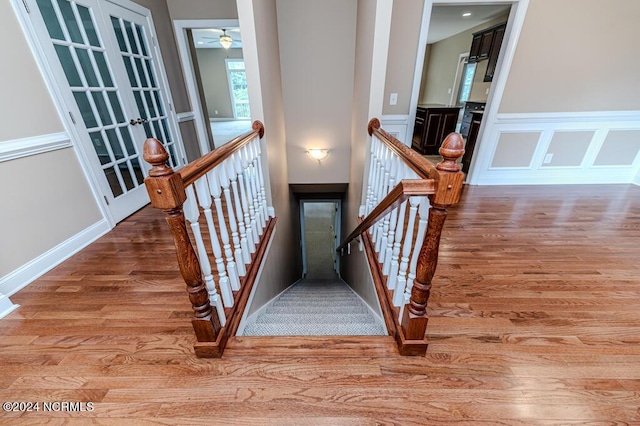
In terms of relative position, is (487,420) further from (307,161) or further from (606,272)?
(307,161)

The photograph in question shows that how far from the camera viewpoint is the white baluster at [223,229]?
4.08 ft

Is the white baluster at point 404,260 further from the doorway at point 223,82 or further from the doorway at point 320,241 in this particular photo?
the doorway at point 223,82

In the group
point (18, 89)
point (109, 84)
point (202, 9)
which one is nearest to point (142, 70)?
point (109, 84)

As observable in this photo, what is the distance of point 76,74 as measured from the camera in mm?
2141

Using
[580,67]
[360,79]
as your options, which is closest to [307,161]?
[360,79]

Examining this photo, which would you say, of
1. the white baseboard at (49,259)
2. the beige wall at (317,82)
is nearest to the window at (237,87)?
the beige wall at (317,82)

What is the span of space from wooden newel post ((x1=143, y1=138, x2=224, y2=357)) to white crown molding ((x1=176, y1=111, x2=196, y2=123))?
3.08 metres

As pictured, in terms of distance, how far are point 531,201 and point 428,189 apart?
9.76 feet

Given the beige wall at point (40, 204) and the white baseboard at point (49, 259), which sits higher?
the beige wall at point (40, 204)

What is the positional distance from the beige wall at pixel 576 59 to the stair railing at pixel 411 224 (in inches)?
93.3

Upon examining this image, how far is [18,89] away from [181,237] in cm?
192

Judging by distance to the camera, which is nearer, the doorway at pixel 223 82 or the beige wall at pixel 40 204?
the beige wall at pixel 40 204

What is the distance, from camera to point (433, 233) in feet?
3.08

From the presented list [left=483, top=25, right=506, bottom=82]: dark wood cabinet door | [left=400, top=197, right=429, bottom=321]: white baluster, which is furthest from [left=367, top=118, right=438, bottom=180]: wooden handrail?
[left=483, top=25, right=506, bottom=82]: dark wood cabinet door
